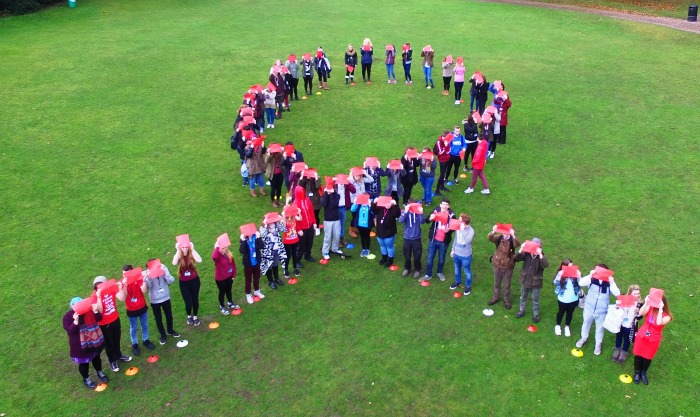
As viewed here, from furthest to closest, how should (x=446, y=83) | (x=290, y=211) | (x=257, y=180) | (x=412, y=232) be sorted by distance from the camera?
(x=446, y=83), (x=257, y=180), (x=412, y=232), (x=290, y=211)

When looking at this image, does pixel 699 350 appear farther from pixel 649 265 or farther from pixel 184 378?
pixel 184 378

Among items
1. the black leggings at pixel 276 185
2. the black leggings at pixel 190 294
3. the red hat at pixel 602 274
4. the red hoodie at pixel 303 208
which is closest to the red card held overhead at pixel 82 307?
the black leggings at pixel 190 294

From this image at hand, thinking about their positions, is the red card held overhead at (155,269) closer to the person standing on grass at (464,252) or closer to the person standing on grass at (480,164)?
the person standing on grass at (464,252)

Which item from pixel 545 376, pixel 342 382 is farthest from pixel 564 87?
pixel 342 382

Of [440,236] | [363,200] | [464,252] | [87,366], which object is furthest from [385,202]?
[87,366]

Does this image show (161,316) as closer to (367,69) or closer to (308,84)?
(308,84)
